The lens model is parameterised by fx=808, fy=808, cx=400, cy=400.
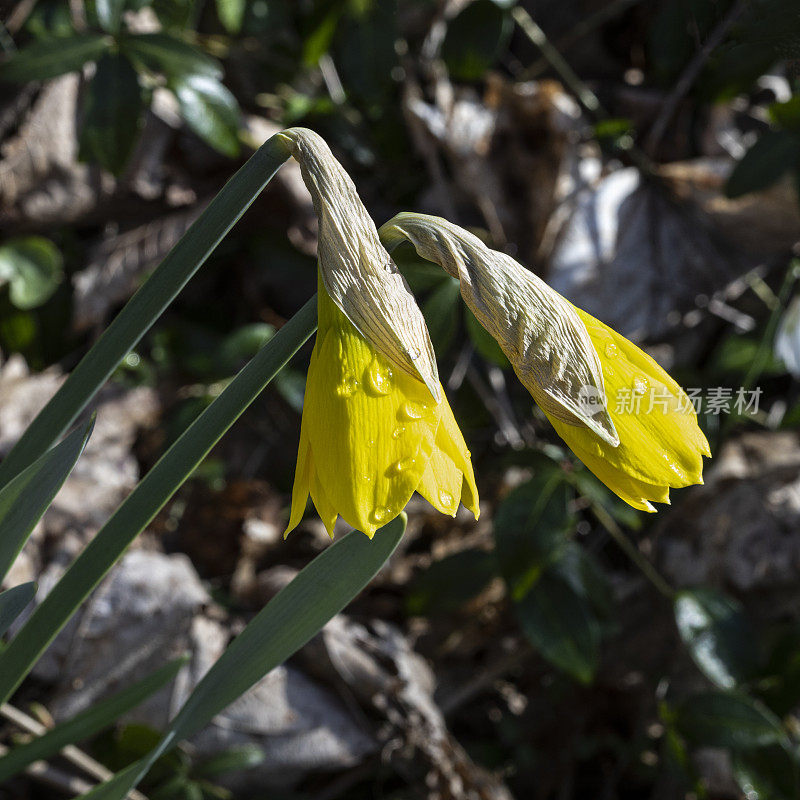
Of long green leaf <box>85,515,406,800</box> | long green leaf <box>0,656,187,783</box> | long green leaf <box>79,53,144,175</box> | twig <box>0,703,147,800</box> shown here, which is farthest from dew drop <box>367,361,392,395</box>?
long green leaf <box>79,53,144,175</box>

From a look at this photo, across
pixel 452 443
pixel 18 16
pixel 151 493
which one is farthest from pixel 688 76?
pixel 151 493

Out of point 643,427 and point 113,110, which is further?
point 113,110

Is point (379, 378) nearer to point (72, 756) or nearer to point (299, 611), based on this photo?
point (299, 611)

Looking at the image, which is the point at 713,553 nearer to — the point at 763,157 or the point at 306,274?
the point at 763,157

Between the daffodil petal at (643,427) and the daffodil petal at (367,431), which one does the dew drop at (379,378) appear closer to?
the daffodil petal at (367,431)

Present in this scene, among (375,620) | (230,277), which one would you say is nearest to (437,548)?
(375,620)

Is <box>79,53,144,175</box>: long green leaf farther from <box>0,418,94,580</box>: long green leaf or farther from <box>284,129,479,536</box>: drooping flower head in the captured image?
<box>284,129,479,536</box>: drooping flower head

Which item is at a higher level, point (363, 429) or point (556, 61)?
point (363, 429)
